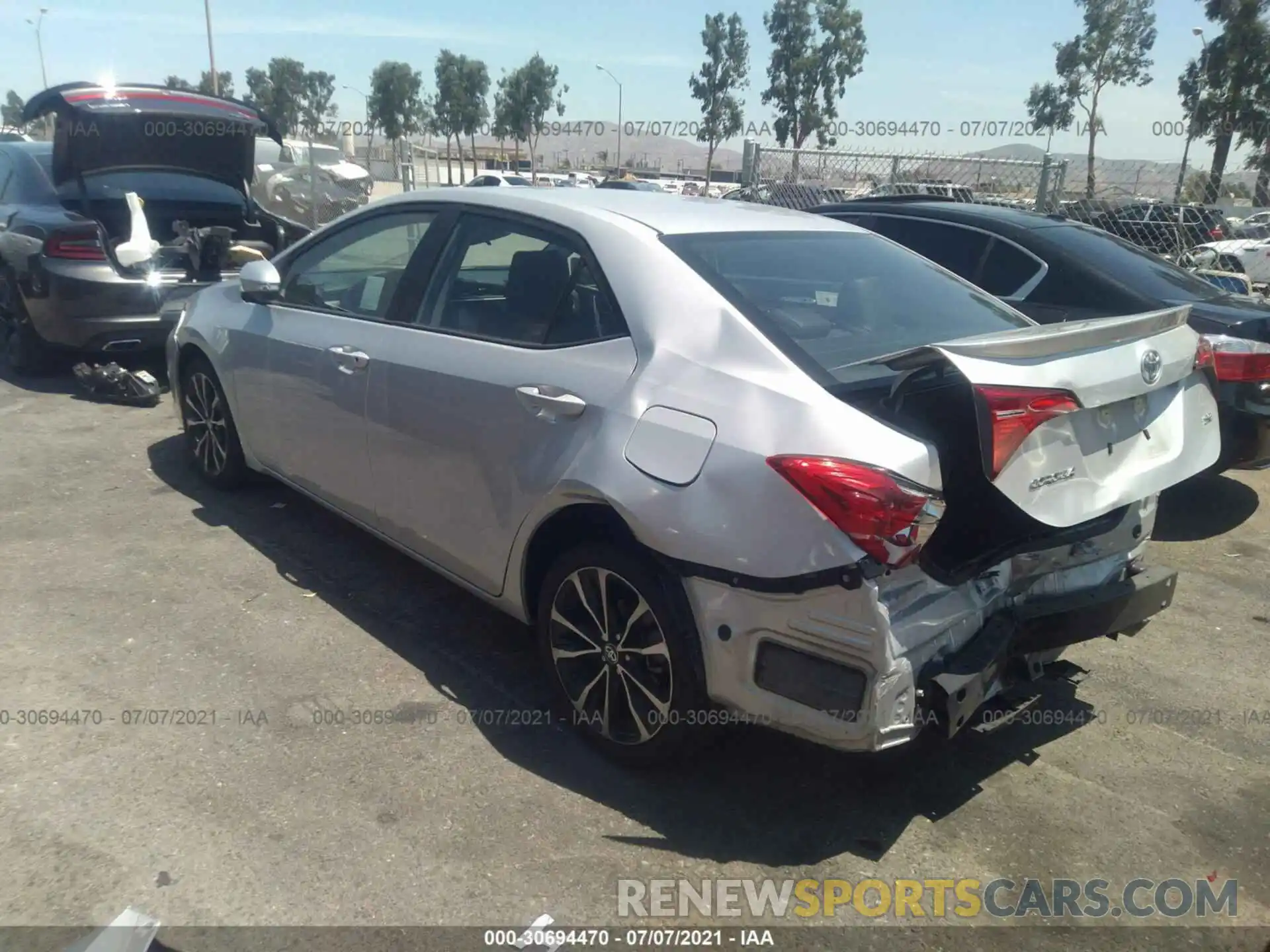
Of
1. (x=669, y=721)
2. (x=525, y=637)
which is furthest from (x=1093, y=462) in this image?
(x=525, y=637)

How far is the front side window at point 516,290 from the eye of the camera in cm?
322

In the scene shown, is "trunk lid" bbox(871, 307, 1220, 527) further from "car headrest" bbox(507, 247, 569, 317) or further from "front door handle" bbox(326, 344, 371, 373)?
"front door handle" bbox(326, 344, 371, 373)

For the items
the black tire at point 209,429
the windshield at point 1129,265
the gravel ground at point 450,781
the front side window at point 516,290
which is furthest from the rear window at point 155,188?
the windshield at point 1129,265

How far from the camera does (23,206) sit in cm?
738

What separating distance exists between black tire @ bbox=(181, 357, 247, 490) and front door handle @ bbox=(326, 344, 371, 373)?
4.17 ft

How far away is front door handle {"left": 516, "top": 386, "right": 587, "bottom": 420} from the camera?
3010 mm

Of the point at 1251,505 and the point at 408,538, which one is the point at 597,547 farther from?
the point at 1251,505

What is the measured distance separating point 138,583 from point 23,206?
464cm

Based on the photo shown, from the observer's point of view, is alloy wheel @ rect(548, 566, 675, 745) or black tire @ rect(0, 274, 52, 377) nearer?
alloy wheel @ rect(548, 566, 675, 745)

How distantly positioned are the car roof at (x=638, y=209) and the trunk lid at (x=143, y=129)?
14.1ft

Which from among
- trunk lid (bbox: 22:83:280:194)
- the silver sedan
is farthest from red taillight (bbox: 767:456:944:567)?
trunk lid (bbox: 22:83:280:194)

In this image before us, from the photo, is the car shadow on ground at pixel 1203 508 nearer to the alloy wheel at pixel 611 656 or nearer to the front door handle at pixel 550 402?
the alloy wheel at pixel 611 656

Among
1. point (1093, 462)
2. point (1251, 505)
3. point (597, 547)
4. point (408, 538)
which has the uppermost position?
point (1093, 462)

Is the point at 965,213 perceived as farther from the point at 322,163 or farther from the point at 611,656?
the point at 322,163
